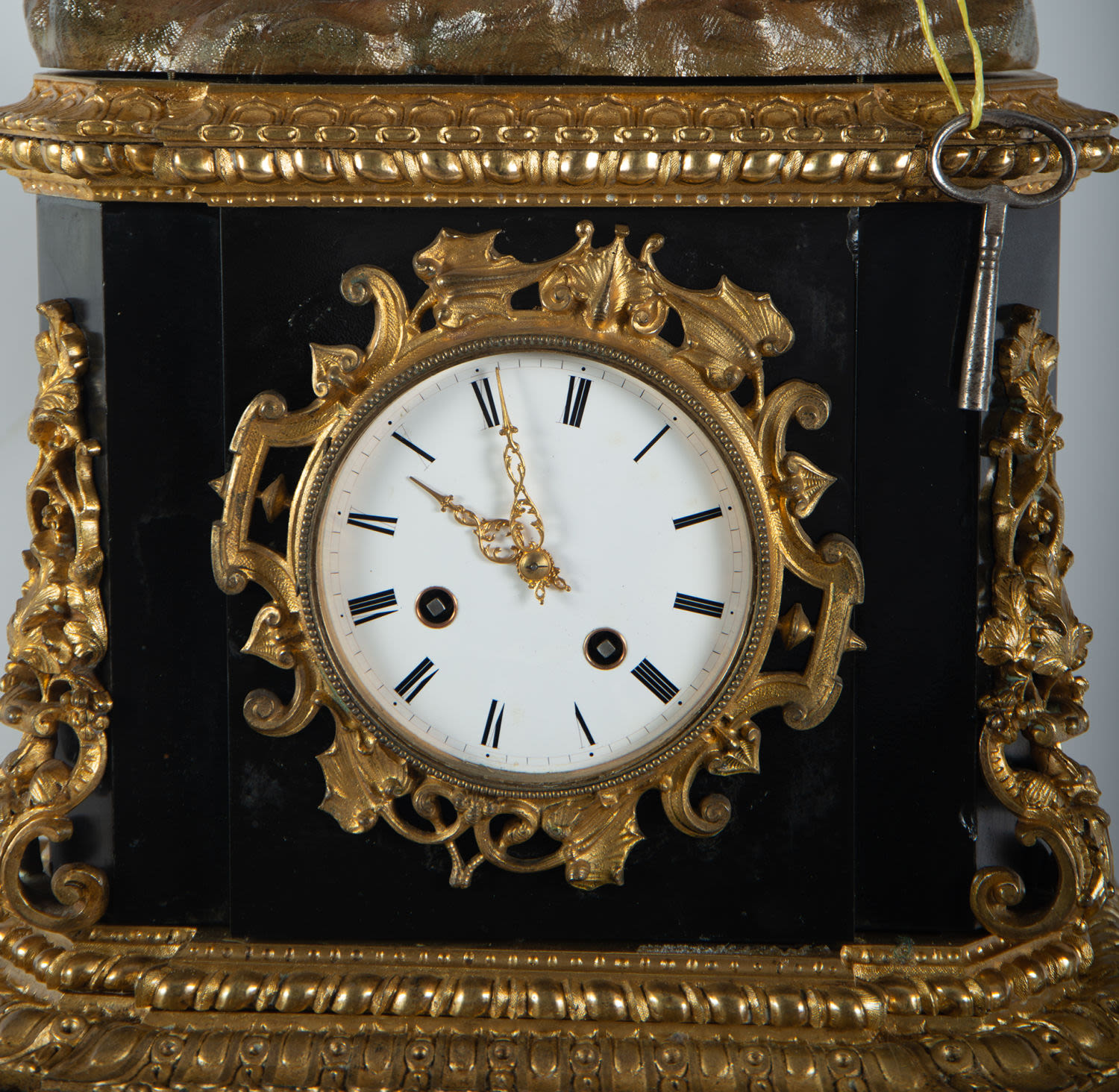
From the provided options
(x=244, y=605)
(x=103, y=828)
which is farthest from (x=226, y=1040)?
(x=244, y=605)

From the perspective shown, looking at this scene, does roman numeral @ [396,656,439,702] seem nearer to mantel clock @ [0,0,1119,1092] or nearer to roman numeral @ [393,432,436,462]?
mantel clock @ [0,0,1119,1092]

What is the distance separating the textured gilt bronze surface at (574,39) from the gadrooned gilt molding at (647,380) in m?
0.16

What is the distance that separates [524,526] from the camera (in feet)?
4.21

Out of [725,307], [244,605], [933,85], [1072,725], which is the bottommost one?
[1072,725]

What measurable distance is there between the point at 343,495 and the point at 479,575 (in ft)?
0.47

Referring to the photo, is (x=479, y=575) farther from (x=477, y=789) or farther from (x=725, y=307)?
(x=725, y=307)

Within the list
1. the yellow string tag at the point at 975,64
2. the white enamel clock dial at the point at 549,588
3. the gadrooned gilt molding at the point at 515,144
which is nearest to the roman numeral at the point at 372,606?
the white enamel clock dial at the point at 549,588

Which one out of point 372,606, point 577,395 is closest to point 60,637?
point 372,606

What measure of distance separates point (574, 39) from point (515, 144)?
0.47 feet

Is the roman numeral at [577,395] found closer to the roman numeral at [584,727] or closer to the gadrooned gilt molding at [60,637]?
the roman numeral at [584,727]

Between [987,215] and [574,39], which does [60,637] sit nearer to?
[574,39]

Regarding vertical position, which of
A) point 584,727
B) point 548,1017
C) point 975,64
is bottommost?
point 548,1017

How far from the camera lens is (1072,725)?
138 centimetres

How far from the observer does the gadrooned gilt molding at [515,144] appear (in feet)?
3.95
